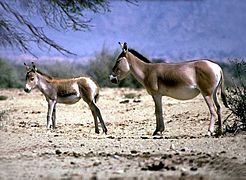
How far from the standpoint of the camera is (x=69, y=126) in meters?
23.6

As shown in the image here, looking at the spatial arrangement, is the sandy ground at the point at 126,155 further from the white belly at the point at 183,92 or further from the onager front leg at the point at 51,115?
the white belly at the point at 183,92

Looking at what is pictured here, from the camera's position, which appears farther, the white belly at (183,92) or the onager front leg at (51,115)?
the onager front leg at (51,115)

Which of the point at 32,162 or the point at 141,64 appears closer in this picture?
the point at 32,162

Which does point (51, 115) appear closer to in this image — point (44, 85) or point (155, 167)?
point (44, 85)

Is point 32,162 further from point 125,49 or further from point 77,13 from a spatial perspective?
point 77,13

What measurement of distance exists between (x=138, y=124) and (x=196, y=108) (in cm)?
385

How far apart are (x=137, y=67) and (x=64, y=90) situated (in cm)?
410

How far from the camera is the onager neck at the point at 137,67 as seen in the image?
1902cm

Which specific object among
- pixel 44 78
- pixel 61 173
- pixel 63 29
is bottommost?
pixel 61 173

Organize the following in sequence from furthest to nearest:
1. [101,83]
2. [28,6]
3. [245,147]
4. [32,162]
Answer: [101,83]
[28,6]
[245,147]
[32,162]

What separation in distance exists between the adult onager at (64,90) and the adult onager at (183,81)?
2824 millimetres

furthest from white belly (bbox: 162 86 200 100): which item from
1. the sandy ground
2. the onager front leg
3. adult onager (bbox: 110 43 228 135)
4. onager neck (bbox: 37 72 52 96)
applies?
onager neck (bbox: 37 72 52 96)

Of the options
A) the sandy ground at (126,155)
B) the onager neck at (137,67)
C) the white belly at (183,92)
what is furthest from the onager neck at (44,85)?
the white belly at (183,92)

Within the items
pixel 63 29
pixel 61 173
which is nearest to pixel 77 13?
pixel 63 29
